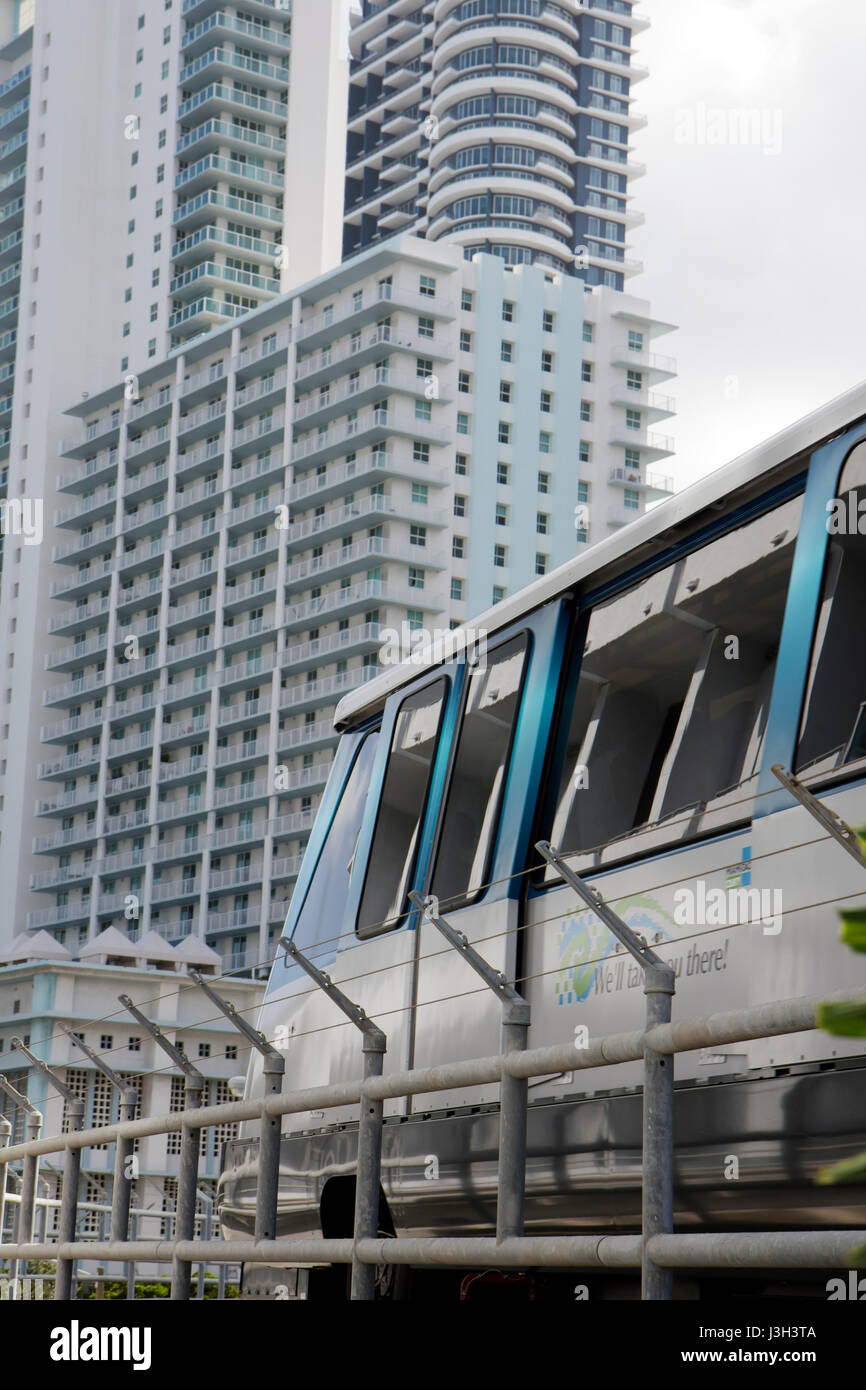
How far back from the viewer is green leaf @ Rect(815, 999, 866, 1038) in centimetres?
213

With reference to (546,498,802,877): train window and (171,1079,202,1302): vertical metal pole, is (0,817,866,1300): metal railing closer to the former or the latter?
(171,1079,202,1302): vertical metal pole

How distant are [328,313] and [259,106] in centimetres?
2454

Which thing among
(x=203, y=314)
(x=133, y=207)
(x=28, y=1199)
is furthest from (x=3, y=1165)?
(x=133, y=207)

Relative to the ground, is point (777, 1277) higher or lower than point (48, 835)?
lower

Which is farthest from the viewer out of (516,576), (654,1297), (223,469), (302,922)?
(223,469)

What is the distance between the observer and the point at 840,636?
5863 mm

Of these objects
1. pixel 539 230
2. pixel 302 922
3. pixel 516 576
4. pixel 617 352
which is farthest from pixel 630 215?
pixel 302 922

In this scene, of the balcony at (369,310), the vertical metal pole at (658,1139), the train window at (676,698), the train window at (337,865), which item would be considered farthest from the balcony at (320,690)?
the vertical metal pole at (658,1139)

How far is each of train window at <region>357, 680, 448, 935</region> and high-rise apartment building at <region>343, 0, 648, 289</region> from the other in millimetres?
136572

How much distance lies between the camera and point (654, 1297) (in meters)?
4.81

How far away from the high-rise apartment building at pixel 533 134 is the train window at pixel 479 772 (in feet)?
451

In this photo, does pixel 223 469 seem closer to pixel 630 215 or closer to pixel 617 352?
pixel 617 352

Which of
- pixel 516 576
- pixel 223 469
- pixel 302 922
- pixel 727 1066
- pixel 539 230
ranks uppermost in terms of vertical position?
pixel 539 230
